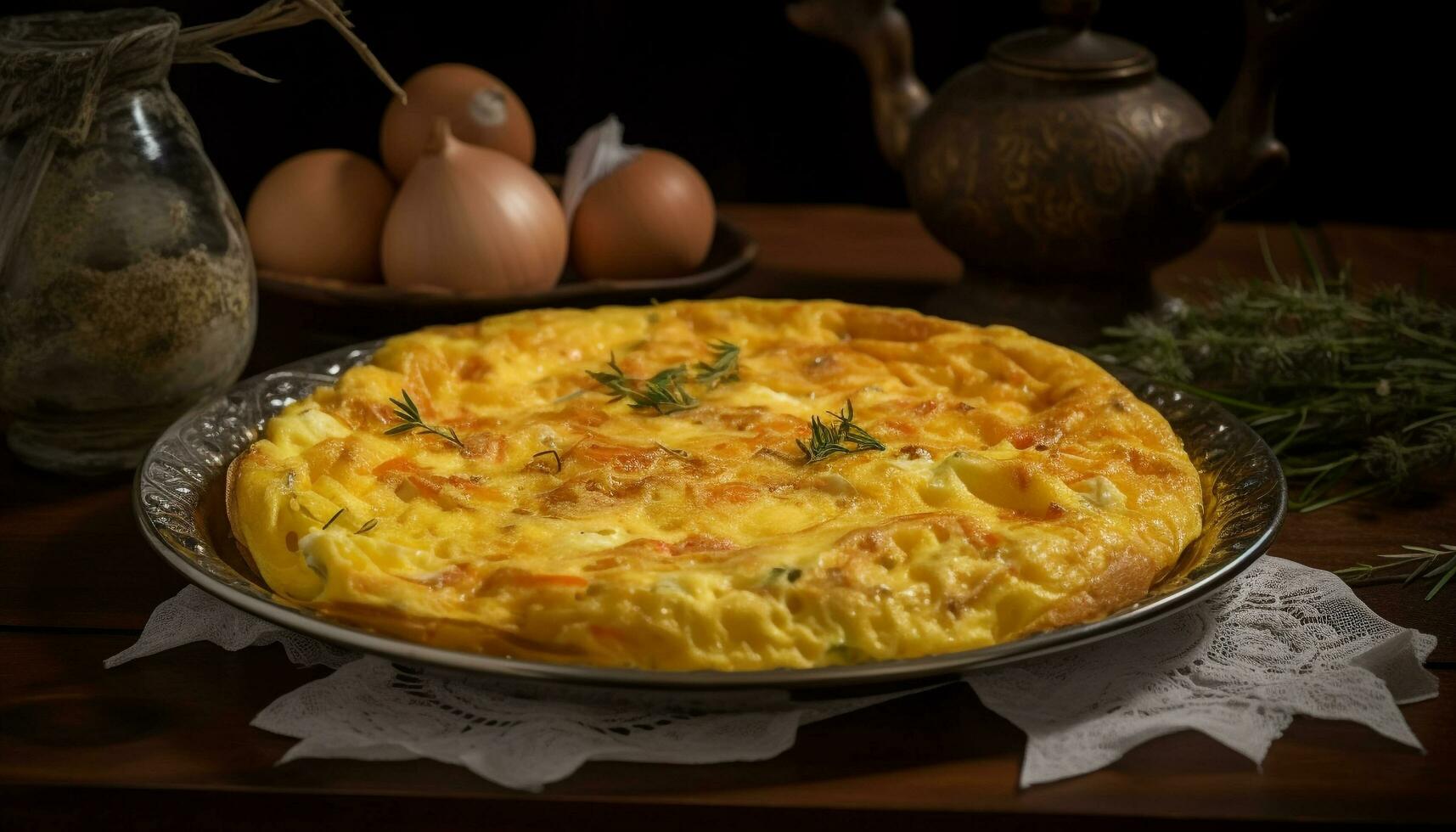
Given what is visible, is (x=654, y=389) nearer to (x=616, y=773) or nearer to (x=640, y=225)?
(x=616, y=773)

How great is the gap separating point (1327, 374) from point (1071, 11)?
72 cm

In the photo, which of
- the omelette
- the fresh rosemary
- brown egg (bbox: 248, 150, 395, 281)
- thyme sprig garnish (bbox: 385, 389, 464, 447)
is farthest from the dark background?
thyme sprig garnish (bbox: 385, 389, 464, 447)

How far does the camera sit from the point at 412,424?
1.60 metres

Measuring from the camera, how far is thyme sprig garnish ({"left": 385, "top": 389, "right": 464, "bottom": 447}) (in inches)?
62.1

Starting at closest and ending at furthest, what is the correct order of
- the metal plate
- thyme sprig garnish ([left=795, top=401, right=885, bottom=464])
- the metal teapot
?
the metal plate
thyme sprig garnish ([left=795, top=401, right=885, bottom=464])
the metal teapot

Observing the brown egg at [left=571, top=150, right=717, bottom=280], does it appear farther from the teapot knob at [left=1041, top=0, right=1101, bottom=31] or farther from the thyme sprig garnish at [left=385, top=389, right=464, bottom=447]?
the thyme sprig garnish at [left=385, top=389, right=464, bottom=447]

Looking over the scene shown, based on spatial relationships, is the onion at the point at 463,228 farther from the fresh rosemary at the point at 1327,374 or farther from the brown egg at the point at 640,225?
the fresh rosemary at the point at 1327,374

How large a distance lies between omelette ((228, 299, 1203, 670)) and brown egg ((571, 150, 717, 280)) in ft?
1.60

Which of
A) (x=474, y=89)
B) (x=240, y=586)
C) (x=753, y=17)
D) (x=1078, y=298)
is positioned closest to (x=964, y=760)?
(x=240, y=586)

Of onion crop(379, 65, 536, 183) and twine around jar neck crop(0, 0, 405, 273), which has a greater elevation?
twine around jar neck crop(0, 0, 405, 273)

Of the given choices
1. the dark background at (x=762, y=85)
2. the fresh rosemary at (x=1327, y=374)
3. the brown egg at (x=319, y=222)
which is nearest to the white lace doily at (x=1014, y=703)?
the fresh rosemary at (x=1327, y=374)

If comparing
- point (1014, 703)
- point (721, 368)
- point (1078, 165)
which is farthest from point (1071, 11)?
point (1014, 703)

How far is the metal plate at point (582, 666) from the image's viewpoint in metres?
1.11

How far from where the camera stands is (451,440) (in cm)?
158
